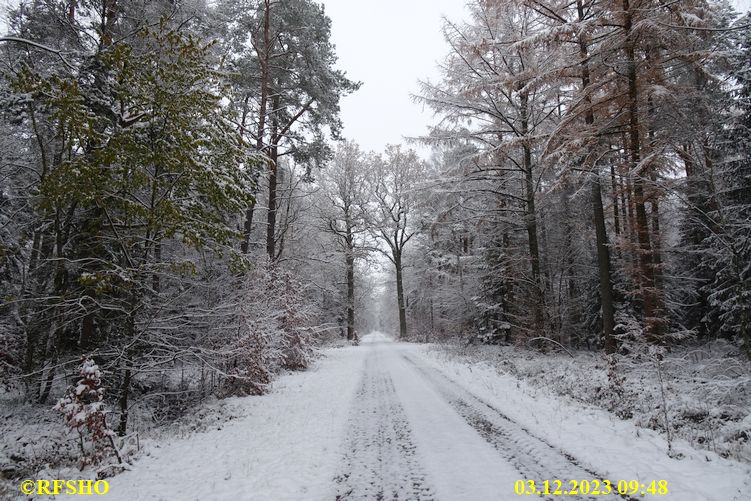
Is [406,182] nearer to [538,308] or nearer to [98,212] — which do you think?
[538,308]

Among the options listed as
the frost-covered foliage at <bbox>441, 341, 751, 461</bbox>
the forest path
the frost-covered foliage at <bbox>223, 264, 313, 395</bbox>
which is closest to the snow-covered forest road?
the forest path

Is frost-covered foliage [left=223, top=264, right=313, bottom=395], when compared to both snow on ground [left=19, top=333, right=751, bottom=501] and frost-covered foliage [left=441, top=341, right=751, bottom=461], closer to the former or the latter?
snow on ground [left=19, top=333, right=751, bottom=501]

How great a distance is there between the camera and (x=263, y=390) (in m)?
9.53

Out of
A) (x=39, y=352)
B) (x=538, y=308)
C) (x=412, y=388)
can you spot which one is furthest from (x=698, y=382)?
(x=39, y=352)

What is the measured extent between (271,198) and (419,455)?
11.3 metres

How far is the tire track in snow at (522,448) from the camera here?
4015 millimetres

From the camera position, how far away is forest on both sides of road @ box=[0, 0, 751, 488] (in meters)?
6.16

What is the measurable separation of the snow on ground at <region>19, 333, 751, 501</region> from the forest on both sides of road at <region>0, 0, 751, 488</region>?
0.65 m

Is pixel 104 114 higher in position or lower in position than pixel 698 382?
higher

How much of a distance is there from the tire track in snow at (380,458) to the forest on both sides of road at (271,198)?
2.95m

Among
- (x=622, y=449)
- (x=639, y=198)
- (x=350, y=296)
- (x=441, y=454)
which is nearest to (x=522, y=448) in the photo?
→ (x=441, y=454)

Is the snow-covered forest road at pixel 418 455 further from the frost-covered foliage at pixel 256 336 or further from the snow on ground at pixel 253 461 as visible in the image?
the frost-covered foliage at pixel 256 336

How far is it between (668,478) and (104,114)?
397 inches

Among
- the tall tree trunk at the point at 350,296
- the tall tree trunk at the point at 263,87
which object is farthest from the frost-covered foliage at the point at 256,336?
the tall tree trunk at the point at 350,296
